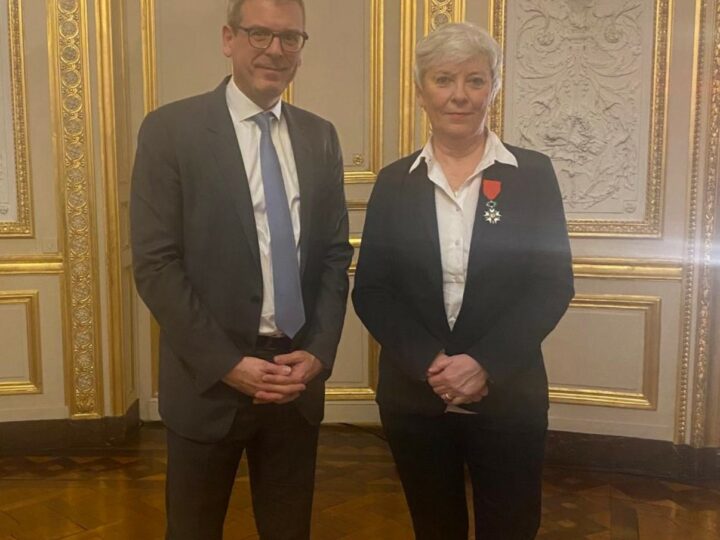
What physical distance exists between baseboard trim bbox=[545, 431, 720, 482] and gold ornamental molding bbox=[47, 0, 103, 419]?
180 centimetres

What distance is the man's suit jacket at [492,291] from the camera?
1509 mm

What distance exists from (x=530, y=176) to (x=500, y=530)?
2.27 feet

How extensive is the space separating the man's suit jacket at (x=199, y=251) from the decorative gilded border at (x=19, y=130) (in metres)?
1.77

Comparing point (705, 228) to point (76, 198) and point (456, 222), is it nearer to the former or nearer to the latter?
point (456, 222)

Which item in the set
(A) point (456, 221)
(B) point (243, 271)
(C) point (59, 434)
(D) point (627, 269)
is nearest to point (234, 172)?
(B) point (243, 271)

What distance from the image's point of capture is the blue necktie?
152 centimetres

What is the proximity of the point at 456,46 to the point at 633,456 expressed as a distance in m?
2.03

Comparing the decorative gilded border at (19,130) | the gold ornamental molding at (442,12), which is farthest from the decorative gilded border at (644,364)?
the decorative gilded border at (19,130)

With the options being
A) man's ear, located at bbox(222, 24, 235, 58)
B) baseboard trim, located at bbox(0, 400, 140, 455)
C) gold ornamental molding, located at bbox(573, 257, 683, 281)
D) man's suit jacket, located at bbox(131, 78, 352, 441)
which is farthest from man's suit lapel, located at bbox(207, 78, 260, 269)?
baseboard trim, located at bbox(0, 400, 140, 455)

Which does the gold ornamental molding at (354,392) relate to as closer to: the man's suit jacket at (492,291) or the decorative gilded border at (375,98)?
the decorative gilded border at (375,98)

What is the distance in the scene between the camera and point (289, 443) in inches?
62.7

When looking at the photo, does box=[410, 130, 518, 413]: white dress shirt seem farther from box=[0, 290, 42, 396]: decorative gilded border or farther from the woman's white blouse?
box=[0, 290, 42, 396]: decorative gilded border

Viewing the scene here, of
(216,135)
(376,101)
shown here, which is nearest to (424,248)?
(216,135)

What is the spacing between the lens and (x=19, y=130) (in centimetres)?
303
